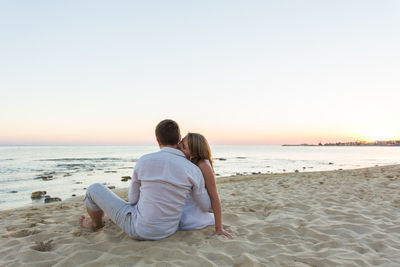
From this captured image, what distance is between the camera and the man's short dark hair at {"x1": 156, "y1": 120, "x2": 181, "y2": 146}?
3243 millimetres

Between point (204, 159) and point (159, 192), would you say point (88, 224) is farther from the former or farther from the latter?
point (204, 159)

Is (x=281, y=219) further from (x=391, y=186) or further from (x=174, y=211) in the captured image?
(x=391, y=186)

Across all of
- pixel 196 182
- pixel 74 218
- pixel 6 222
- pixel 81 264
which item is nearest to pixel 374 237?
pixel 196 182

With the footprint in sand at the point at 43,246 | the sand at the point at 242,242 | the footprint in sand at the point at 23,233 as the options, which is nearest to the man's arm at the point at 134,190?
the sand at the point at 242,242

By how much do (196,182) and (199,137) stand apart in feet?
1.97

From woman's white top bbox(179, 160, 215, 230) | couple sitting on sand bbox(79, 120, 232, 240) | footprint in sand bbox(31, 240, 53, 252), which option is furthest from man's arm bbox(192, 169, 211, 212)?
footprint in sand bbox(31, 240, 53, 252)

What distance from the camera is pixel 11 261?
2875mm

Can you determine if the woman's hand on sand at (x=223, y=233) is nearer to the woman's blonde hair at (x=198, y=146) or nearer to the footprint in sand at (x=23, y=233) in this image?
the woman's blonde hair at (x=198, y=146)

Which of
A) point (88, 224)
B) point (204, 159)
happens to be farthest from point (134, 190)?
point (88, 224)

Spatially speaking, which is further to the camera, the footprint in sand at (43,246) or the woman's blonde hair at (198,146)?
the woman's blonde hair at (198,146)

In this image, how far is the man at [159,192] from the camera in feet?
10.2

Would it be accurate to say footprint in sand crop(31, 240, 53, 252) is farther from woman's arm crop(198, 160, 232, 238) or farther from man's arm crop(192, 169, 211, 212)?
woman's arm crop(198, 160, 232, 238)

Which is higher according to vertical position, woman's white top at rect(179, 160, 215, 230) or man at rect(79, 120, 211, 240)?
man at rect(79, 120, 211, 240)

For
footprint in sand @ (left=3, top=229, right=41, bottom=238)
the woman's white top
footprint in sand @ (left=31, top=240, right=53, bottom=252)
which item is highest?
the woman's white top
